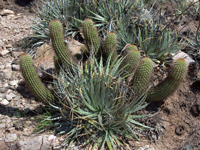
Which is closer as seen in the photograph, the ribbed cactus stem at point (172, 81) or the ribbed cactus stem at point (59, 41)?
the ribbed cactus stem at point (172, 81)

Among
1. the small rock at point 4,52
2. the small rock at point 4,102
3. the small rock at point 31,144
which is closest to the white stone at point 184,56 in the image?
the small rock at point 31,144

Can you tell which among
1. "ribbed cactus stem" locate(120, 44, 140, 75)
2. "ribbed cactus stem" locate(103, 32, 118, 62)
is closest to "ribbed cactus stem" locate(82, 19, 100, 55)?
"ribbed cactus stem" locate(103, 32, 118, 62)

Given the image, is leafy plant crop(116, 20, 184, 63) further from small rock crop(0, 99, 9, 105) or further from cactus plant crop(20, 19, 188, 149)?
small rock crop(0, 99, 9, 105)

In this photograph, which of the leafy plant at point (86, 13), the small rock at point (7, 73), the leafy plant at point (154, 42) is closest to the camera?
the leafy plant at point (154, 42)

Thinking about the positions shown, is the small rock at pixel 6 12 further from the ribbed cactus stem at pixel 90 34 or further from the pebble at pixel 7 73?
the ribbed cactus stem at pixel 90 34

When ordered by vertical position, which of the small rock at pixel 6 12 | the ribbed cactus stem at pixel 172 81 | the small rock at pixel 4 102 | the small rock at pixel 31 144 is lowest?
the small rock at pixel 4 102

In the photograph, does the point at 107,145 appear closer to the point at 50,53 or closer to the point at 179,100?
the point at 179,100
